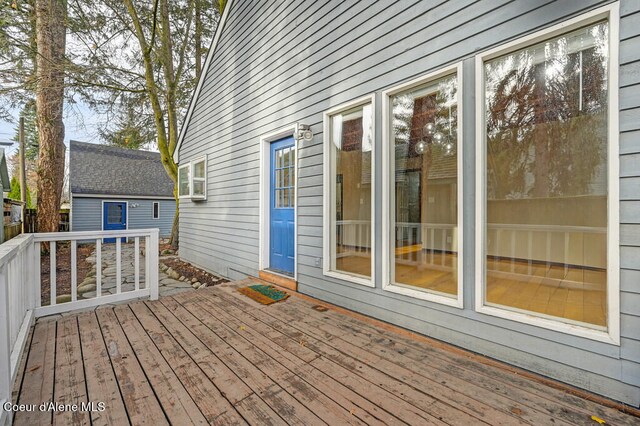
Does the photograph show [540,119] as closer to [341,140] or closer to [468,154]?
[468,154]

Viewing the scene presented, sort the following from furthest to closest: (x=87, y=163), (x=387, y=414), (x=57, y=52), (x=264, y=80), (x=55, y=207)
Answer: (x=87, y=163) < (x=55, y=207) < (x=57, y=52) < (x=264, y=80) < (x=387, y=414)

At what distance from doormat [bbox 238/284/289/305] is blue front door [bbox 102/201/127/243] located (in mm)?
12333

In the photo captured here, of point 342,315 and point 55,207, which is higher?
point 55,207

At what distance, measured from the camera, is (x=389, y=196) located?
2.79m

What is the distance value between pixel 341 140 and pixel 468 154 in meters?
1.46

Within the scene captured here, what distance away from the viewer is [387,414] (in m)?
1.58

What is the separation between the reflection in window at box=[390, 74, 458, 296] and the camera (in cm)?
244

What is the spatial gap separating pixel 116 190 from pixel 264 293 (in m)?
13.4

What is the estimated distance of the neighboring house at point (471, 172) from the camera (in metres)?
1.71

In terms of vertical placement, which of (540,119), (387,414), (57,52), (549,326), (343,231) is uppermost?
(57,52)

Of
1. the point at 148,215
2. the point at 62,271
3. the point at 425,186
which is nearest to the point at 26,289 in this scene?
the point at 425,186

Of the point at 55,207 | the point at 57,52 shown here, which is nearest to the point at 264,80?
the point at 57,52

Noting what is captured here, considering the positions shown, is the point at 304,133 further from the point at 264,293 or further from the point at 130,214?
the point at 130,214

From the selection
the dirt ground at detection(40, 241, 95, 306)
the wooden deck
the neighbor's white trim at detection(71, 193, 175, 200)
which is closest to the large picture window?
the wooden deck
